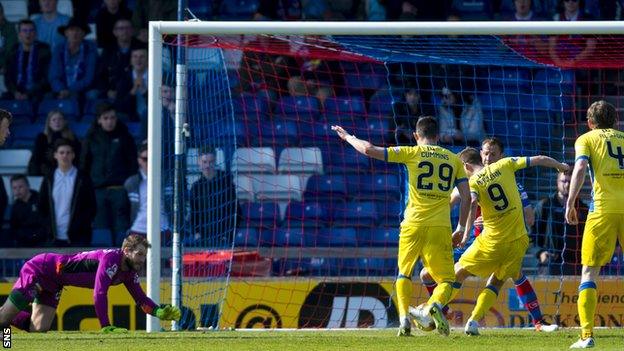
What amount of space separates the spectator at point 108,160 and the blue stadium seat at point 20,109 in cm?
172

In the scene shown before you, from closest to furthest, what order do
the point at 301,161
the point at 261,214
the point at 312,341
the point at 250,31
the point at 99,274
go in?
1. the point at 312,341
2. the point at 99,274
3. the point at 250,31
4. the point at 261,214
5. the point at 301,161

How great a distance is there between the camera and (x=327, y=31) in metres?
11.4

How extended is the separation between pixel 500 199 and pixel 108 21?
7.96 meters

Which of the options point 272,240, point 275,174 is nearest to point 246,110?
point 275,174

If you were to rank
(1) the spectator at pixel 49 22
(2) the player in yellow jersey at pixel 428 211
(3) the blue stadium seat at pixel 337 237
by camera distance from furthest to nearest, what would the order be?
(1) the spectator at pixel 49 22 < (3) the blue stadium seat at pixel 337 237 < (2) the player in yellow jersey at pixel 428 211

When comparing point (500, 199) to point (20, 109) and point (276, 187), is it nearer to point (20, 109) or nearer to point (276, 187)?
point (276, 187)

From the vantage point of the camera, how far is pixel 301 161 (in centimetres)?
1531

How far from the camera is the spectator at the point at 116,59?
16688 millimetres

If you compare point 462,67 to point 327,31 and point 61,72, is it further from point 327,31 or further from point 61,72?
point 61,72

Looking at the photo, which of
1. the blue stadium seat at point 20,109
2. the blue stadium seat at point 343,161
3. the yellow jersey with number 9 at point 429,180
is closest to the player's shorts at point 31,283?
the yellow jersey with number 9 at point 429,180

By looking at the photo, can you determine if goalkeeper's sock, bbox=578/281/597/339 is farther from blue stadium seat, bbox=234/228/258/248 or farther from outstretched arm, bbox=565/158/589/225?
blue stadium seat, bbox=234/228/258/248

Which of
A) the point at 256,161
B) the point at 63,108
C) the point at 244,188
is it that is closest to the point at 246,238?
the point at 244,188

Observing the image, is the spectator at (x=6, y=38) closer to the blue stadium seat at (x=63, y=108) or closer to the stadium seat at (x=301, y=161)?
the blue stadium seat at (x=63, y=108)

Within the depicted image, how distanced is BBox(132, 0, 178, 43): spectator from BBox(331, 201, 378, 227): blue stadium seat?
3868 millimetres
